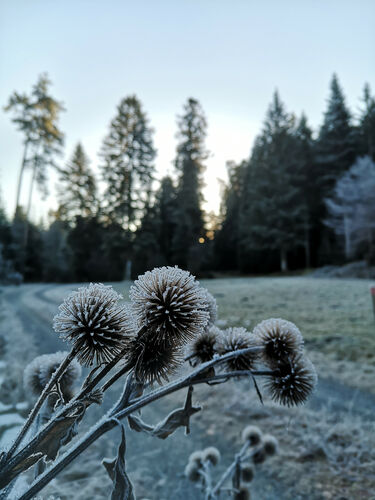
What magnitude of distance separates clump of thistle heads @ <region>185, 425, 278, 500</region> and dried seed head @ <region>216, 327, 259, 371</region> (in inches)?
17.6

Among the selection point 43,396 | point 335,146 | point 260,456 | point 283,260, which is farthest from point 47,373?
point 335,146

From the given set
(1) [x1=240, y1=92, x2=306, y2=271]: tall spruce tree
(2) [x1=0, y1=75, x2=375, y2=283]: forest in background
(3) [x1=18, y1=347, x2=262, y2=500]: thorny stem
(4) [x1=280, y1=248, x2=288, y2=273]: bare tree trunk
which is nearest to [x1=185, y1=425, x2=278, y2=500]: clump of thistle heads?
(3) [x1=18, y1=347, x2=262, y2=500]: thorny stem

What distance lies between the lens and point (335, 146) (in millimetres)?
22953

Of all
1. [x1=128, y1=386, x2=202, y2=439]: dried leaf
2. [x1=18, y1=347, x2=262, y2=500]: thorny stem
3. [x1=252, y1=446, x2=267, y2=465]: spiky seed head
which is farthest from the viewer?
[x1=252, y1=446, x2=267, y2=465]: spiky seed head

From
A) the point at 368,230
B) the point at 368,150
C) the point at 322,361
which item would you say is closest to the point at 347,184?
the point at 368,230

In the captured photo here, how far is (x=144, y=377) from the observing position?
1.44 ft

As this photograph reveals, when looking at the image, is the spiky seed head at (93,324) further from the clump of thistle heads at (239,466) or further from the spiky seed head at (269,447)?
the spiky seed head at (269,447)

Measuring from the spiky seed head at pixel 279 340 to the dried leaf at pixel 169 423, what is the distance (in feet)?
0.52

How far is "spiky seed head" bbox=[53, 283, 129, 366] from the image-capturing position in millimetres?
406

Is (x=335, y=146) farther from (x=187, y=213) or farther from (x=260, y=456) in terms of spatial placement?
(x=260, y=456)

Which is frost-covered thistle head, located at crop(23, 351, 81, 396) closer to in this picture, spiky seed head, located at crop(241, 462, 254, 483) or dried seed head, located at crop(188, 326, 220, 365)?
dried seed head, located at crop(188, 326, 220, 365)

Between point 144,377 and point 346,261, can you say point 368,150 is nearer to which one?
point 346,261

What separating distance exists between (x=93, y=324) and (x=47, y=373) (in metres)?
0.28

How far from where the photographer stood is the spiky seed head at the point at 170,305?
1.40ft
